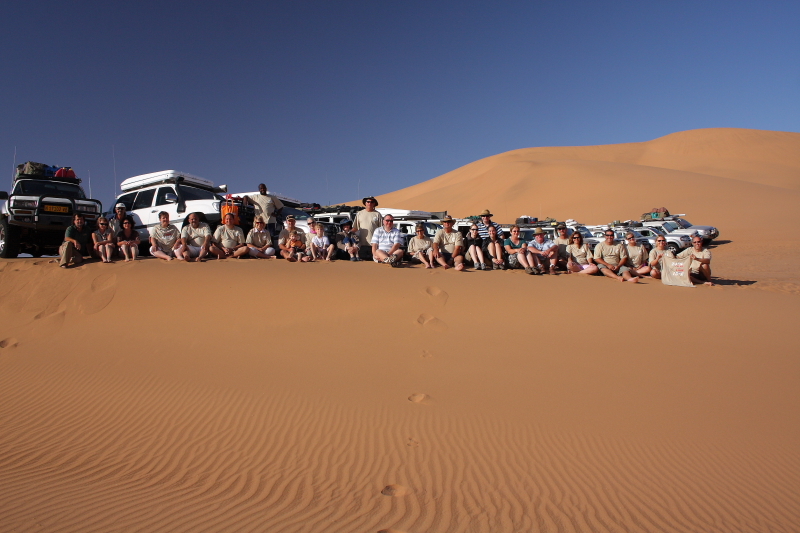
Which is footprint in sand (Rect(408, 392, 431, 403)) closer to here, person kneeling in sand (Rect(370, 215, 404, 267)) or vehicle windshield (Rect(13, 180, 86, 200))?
person kneeling in sand (Rect(370, 215, 404, 267))

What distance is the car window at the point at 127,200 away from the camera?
11.2 meters

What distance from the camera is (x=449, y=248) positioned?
970cm

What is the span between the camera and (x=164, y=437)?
4.07 m

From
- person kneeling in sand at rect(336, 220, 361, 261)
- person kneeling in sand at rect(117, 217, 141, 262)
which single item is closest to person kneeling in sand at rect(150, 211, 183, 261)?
person kneeling in sand at rect(117, 217, 141, 262)

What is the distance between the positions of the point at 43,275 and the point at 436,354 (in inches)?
292

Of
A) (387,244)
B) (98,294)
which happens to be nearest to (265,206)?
(387,244)

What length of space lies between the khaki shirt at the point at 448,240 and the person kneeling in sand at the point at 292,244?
109 inches

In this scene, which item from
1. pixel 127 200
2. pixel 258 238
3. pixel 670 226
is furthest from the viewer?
pixel 670 226

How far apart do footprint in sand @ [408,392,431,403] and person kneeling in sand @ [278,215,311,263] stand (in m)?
5.33

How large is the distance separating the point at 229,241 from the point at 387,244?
327 centimetres

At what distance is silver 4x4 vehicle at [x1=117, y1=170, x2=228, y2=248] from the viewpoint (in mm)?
10508

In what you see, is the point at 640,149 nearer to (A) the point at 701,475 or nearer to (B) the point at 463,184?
(B) the point at 463,184

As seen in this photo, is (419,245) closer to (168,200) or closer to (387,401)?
(387,401)

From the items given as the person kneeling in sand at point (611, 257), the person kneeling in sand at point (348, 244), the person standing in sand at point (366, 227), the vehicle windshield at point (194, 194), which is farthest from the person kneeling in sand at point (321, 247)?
the person kneeling in sand at point (611, 257)
